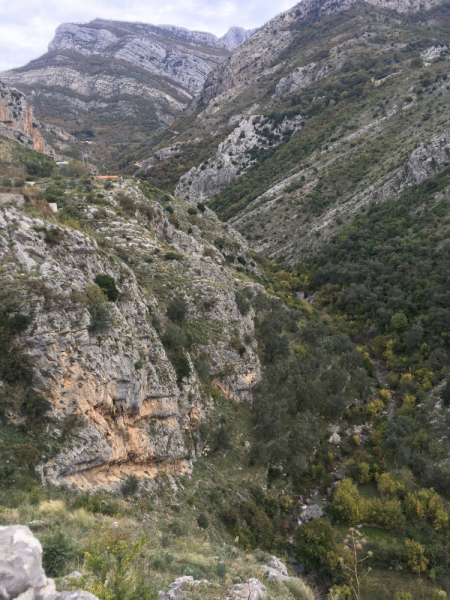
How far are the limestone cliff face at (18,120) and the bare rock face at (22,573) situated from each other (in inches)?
3284

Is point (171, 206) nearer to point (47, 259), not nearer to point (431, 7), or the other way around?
point (47, 259)

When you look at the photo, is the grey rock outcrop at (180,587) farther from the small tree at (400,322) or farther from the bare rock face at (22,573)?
the small tree at (400,322)

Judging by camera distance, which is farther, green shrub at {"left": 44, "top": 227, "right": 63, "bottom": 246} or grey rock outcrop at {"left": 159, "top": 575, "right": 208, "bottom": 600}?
green shrub at {"left": 44, "top": 227, "right": 63, "bottom": 246}

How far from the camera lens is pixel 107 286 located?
20.1 metres

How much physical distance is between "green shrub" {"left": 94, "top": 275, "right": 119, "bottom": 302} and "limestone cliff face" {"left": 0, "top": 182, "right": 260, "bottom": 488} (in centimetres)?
50

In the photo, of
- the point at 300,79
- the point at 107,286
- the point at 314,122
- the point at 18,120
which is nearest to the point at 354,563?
the point at 107,286

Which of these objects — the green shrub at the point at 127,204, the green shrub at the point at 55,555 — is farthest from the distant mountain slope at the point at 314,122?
the green shrub at the point at 55,555

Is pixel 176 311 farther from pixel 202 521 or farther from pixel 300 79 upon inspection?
pixel 300 79

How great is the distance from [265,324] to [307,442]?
13185mm

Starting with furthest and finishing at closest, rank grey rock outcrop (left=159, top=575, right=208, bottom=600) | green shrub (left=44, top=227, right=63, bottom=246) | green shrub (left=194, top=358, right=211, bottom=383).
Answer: green shrub (left=194, top=358, right=211, bottom=383)
green shrub (left=44, top=227, right=63, bottom=246)
grey rock outcrop (left=159, top=575, right=208, bottom=600)

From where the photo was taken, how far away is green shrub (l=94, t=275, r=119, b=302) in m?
19.9

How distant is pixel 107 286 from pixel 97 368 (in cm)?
556

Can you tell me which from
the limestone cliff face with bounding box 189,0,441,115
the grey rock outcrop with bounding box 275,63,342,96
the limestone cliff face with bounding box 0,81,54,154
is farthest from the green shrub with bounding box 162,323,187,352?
the limestone cliff face with bounding box 189,0,441,115

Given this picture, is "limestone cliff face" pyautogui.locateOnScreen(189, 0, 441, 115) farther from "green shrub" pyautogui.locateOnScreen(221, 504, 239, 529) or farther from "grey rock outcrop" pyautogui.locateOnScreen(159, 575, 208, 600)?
"grey rock outcrop" pyautogui.locateOnScreen(159, 575, 208, 600)
